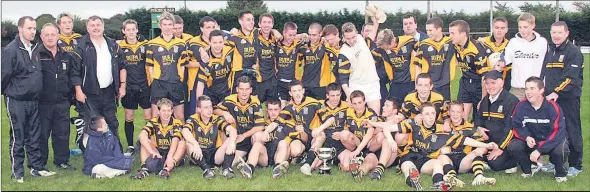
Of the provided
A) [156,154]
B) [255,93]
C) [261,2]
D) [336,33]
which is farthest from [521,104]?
[261,2]

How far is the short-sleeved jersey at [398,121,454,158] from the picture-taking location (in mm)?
6277

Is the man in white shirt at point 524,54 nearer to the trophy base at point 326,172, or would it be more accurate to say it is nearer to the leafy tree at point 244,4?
the trophy base at point 326,172

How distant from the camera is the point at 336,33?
7.64 meters

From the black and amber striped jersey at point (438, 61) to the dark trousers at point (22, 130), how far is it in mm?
4311

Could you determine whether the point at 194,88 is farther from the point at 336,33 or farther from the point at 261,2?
the point at 261,2

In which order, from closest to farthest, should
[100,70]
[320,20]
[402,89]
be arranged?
1. [100,70]
2. [402,89]
3. [320,20]

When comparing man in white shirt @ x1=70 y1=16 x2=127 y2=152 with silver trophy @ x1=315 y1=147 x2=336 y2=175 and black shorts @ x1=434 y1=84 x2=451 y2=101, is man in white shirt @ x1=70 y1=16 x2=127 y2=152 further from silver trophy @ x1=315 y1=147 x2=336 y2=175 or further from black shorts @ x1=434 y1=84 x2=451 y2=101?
black shorts @ x1=434 y1=84 x2=451 y2=101

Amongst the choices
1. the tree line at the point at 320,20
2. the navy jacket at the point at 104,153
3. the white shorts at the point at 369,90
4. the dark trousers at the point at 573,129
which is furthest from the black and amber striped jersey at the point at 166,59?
the tree line at the point at 320,20

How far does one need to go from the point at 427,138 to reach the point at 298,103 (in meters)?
1.49

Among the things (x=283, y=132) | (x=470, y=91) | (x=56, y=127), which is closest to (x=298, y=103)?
(x=283, y=132)

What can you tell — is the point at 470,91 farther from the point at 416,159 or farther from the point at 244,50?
the point at 244,50

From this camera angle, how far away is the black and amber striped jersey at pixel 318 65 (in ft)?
25.6

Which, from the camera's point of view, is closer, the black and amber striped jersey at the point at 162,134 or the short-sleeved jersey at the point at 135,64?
the black and amber striped jersey at the point at 162,134

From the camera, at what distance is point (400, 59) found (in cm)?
792
